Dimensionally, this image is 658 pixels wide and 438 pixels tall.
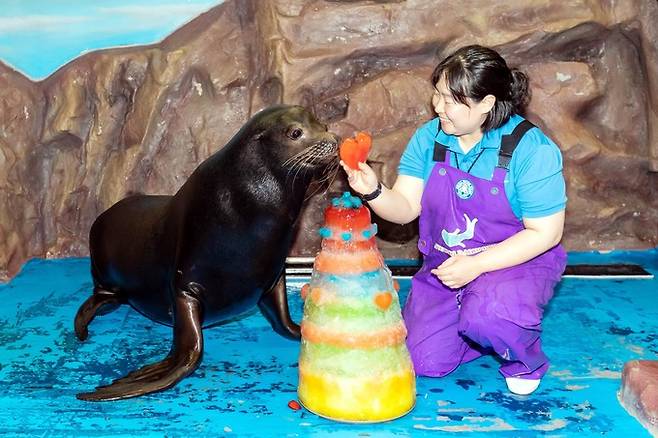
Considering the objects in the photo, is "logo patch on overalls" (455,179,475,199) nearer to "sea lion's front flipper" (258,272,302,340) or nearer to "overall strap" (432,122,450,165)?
"overall strap" (432,122,450,165)

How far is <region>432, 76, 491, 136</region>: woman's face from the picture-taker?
3344 millimetres

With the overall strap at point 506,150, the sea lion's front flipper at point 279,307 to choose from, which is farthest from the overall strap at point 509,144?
the sea lion's front flipper at point 279,307

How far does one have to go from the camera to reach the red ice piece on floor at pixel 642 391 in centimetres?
314

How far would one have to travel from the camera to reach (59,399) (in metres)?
3.36

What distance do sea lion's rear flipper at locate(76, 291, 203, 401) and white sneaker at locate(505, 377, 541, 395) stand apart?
3.84ft

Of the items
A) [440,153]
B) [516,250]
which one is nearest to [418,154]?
[440,153]

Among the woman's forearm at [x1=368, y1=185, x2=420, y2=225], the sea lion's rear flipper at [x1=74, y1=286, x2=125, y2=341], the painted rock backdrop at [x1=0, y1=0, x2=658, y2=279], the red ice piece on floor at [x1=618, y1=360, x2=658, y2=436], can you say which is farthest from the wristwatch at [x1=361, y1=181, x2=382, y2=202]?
the painted rock backdrop at [x1=0, y1=0, x2=658, y2=279]

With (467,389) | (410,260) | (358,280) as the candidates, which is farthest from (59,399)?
(410,260)

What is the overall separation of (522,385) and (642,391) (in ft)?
1.39


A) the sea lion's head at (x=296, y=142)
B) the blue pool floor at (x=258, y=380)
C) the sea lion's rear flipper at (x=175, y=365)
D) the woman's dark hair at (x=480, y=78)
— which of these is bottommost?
the blue pool floor at (x=258, y=380)

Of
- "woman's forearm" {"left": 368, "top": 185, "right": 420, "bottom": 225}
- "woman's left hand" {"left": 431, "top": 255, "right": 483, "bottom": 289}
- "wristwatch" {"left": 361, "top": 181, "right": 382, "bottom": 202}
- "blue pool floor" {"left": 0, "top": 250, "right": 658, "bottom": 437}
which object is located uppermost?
"wristwatch" {"left": 361, "top": 181, "right": 382, "bottom": 202}

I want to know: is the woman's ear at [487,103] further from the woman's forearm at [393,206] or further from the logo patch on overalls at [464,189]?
the woman's forearm at [393,206]

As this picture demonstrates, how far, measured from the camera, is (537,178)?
10.9 ft

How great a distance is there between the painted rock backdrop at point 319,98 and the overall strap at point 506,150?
1.75 metres
